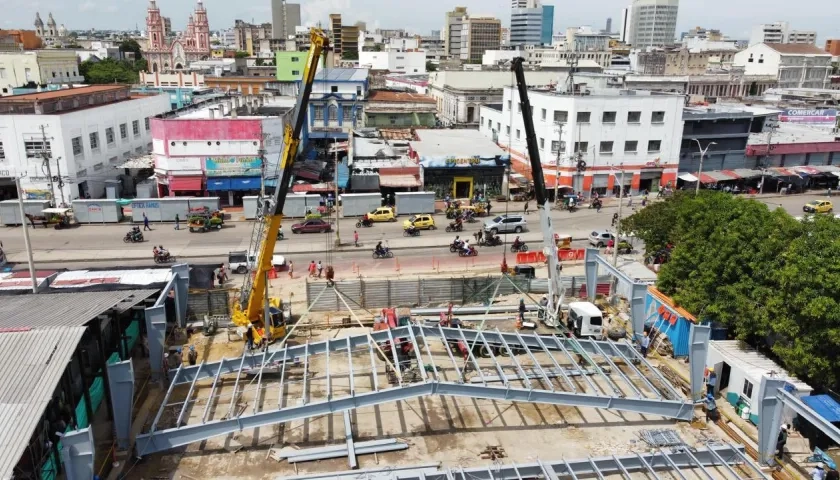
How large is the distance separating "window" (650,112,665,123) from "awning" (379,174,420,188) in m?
22.5

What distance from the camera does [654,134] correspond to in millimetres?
57156

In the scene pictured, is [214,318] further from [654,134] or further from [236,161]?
[654,134]

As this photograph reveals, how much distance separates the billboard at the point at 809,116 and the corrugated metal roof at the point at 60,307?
81.4 meters

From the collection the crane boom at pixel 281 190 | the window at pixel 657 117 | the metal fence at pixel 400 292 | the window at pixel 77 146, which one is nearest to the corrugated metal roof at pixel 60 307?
the crane boom at pixel 281 190

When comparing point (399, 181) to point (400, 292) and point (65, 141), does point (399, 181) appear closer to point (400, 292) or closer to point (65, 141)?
point (400, 292)

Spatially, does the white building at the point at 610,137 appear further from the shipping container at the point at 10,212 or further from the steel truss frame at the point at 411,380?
the shipping container at the point at 10,212

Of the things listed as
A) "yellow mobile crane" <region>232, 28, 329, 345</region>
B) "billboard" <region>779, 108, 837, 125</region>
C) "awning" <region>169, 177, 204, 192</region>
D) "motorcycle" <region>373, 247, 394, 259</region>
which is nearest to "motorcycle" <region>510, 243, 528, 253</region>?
"motorcycle" <region>373, 247, 394, 259</region>

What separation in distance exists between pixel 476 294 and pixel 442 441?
12.5 metres

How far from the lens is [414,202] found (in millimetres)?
49156

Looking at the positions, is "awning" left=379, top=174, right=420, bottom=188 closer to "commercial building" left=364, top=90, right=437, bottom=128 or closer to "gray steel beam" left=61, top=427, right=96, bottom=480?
"commercial building" left=364, top=90, right=437, bottom=128

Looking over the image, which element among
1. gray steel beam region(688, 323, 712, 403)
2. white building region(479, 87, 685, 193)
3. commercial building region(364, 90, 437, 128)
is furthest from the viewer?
commercial building region(364, 90, 437, 128)

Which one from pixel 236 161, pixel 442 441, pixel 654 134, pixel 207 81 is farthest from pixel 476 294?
pixel 207 81

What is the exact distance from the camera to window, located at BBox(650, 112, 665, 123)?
56.5m

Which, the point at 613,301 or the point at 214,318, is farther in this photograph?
the point at 613,301
